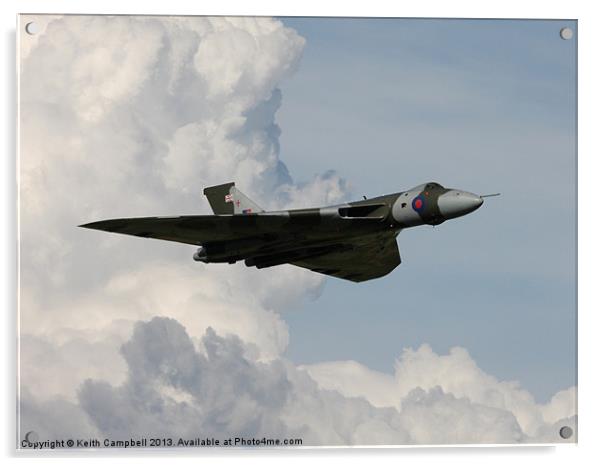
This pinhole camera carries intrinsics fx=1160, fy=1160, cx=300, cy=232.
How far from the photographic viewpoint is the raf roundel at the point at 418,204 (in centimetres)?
3222

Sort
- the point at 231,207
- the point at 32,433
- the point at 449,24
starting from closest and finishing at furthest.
Answer: the point at 32,433 → the point at 449,24 → the point at 231,207

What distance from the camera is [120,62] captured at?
3130 centimetres

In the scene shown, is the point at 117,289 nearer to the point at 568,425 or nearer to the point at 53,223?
the point at 53,223

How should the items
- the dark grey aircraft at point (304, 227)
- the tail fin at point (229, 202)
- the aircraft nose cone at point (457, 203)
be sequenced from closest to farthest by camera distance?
the aircraft nose cone at point (457, 203), the dark grey aircraft at point (304, 227), the tail fin at point (229, 202)

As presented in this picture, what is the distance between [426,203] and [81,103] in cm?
981

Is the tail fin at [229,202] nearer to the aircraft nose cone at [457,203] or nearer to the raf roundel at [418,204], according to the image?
the raf roundel at [418,204]

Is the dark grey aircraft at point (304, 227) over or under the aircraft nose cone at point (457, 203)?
under

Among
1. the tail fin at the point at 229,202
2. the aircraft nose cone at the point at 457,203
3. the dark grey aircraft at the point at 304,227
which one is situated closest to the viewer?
the aircraft nose cone at the point at 457,203

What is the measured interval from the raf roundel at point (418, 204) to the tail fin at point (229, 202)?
6.19 m

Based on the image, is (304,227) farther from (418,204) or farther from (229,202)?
(229,202)

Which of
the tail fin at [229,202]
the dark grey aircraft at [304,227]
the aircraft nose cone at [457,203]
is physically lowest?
the dark grey aircraft at [304,227]

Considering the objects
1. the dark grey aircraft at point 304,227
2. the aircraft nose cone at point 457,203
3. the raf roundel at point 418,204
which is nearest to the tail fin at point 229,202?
the dark grey aircraft at point 304,227

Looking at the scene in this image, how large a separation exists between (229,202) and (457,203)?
8123 mm
